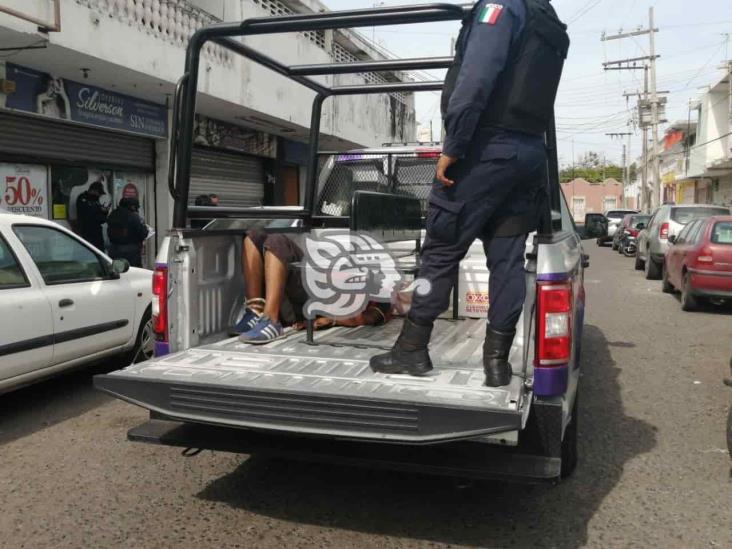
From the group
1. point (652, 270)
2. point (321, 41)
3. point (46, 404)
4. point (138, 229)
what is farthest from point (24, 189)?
point (652, 270)

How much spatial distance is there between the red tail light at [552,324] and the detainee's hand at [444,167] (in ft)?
1.99

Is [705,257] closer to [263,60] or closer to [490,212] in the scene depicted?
[263,60]

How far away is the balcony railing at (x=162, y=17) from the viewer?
10.1 metres

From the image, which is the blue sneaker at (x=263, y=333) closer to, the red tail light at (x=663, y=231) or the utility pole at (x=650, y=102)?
the red tail light at (x=663, y=231)

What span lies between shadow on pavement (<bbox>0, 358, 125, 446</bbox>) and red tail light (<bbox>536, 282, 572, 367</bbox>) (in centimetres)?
363

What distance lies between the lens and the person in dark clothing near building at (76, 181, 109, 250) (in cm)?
1122

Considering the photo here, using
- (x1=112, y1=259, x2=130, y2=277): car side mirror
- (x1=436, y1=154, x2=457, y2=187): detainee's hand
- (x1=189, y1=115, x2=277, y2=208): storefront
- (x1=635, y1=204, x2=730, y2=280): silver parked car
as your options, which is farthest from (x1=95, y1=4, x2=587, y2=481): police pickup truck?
(x1=635, y1=204, x2=730, y2=280): silver parked car

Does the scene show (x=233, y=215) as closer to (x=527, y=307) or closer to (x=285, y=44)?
(x=527, y=307)

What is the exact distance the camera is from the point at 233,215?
4.57 metres

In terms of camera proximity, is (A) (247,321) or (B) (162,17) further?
(B) (162,17)

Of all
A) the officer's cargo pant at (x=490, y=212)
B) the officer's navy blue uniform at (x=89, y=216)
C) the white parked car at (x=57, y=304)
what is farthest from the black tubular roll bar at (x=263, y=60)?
the officer's navy blue uniform at (x=89, y=216)

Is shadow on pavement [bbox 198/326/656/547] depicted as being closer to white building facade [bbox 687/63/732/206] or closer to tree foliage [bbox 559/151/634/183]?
white building facade [bbox 687/63/732/206]

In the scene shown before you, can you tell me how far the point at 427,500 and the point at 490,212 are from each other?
1559 millimetres

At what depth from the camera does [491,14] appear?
301 cm
